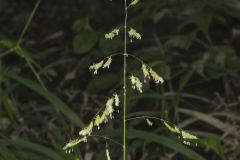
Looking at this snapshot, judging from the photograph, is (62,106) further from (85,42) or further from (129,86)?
(85,42)

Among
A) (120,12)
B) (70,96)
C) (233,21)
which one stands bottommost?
(70,96)

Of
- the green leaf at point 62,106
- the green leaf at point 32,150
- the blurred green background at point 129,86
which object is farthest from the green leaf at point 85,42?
the green leaf at point 32,150

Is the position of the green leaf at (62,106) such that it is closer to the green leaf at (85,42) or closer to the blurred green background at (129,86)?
the blurred green background at (129,86)

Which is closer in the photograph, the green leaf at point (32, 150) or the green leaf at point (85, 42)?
the green leaf at point (32, 150)

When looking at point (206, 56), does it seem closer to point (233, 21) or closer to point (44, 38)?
point (233, 21)

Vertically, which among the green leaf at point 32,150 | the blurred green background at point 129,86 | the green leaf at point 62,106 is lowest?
the green leaf at point 32,150

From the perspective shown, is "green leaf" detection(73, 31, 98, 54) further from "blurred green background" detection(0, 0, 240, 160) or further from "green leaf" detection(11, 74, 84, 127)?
Result: "green leaf" detection(11, 74, 84, 127)

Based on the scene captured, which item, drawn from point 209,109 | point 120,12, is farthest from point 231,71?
point 120,12
